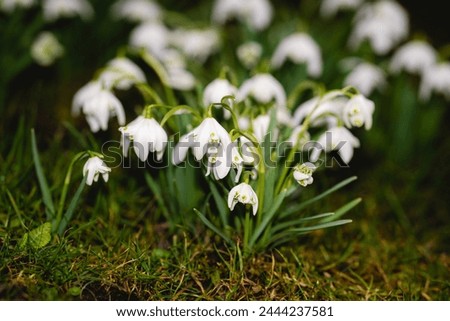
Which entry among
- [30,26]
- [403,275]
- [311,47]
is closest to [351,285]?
[403,275]

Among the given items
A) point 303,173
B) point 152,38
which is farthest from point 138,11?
point 303,173

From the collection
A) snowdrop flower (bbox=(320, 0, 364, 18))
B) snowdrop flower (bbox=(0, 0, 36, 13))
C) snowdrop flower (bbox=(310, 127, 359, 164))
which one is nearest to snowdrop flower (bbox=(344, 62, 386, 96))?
snowdrop flower (bbox=(320, 0, 364, 18))

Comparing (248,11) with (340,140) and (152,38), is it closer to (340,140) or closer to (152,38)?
(152,38)

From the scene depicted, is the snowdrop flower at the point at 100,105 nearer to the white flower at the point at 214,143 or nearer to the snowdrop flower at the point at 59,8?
the white flower at the point at 214,143

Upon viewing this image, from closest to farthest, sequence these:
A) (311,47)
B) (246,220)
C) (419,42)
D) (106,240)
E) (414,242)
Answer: (246,220) → (106,240) → (414,242) → (311,47) → (419,42)

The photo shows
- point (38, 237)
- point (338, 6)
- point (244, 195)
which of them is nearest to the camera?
point (244, 195)
